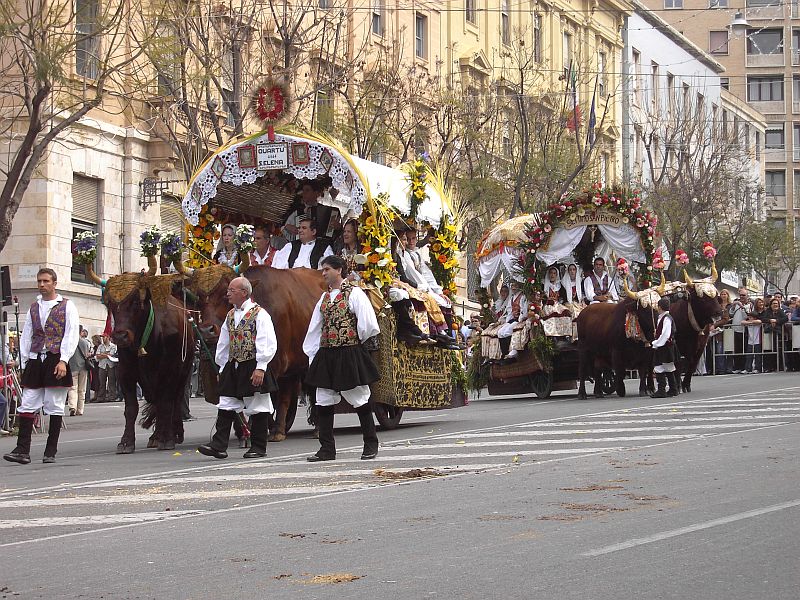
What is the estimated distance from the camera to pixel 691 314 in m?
24.9

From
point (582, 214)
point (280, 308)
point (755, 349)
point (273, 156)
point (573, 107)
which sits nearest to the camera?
point (280, 308)

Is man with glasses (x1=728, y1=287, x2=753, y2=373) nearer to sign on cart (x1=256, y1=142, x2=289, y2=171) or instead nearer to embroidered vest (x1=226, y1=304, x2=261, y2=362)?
sign on cart (x1=256, y1=142, x2=289, y2=171)

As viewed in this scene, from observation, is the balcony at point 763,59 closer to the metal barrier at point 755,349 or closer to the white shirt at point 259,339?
the metal barrier at point 755,349

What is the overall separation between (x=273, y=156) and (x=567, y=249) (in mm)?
8403

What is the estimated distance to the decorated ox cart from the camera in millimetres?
16906

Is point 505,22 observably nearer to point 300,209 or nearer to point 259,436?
point 300,209

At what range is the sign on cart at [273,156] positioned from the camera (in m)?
18.5

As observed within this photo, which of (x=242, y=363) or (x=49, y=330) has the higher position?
(x=49, y=330)

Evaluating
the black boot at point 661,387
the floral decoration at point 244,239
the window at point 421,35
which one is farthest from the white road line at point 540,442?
the window at point 421,35

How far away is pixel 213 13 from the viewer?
3111 cm

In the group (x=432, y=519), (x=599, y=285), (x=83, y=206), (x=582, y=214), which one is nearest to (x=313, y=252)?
(x=582, y=214)

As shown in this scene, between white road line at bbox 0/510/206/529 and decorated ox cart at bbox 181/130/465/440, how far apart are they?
5.23m

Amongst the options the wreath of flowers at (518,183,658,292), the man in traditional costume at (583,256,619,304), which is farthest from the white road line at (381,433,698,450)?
the man in traditional costume at (583,256,619,304)

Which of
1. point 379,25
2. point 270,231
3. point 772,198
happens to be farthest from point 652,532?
point 772,198
